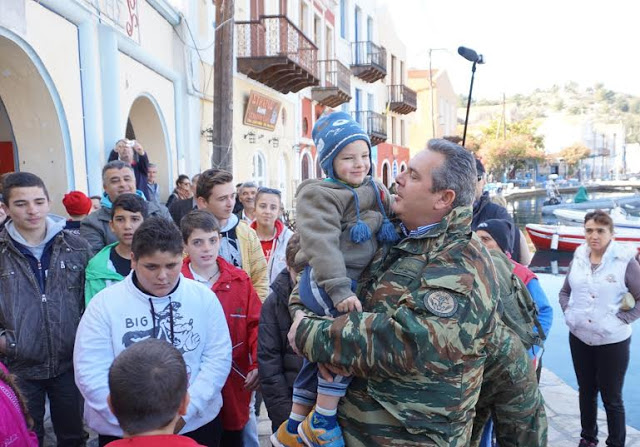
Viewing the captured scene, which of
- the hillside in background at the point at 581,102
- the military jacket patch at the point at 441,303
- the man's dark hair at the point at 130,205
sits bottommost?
the military jacket patch at the point at 441,303

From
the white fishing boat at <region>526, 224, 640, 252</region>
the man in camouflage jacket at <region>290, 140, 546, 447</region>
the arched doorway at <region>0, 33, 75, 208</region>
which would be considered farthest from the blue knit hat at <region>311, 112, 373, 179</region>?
the white fishing boat at <region>526, 224, 640, 252</region>

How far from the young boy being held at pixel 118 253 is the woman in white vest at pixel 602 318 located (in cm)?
333

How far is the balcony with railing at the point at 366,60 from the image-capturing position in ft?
80.3

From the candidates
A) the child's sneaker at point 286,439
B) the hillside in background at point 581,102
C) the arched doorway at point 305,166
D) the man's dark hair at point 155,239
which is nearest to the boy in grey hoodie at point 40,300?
the man's dark hair at point 155,239

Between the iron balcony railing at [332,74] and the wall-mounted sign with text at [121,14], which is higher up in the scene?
the iron balcony railing at [332,74]

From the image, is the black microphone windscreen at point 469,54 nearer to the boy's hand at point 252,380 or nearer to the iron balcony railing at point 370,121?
the boy's hand at point 252,380

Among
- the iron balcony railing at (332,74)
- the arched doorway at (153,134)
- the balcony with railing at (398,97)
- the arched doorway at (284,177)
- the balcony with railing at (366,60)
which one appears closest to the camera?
the arched doorway at (153,134)

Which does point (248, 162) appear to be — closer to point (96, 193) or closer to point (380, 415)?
point (96, 193)

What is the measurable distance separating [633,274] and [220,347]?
3256 millimetres

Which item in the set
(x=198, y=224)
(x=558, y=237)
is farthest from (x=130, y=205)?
(x=558, y=237)

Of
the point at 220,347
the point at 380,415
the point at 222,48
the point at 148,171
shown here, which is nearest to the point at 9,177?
the point at 220,347

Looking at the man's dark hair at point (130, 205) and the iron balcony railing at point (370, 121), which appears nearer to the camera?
the man's dark hair at point (130, 205)

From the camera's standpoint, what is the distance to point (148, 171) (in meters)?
7.27

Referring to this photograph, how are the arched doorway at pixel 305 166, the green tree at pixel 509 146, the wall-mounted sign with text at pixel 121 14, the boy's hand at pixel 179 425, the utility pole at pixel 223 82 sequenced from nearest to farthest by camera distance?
the boy's hand at pixel 179 425, the wall-mounted sign with text at pixel 121 14, the utility pole at pixel 223 82, the arched doorway at pixel 305 166, the green tree at pixel 509 146
